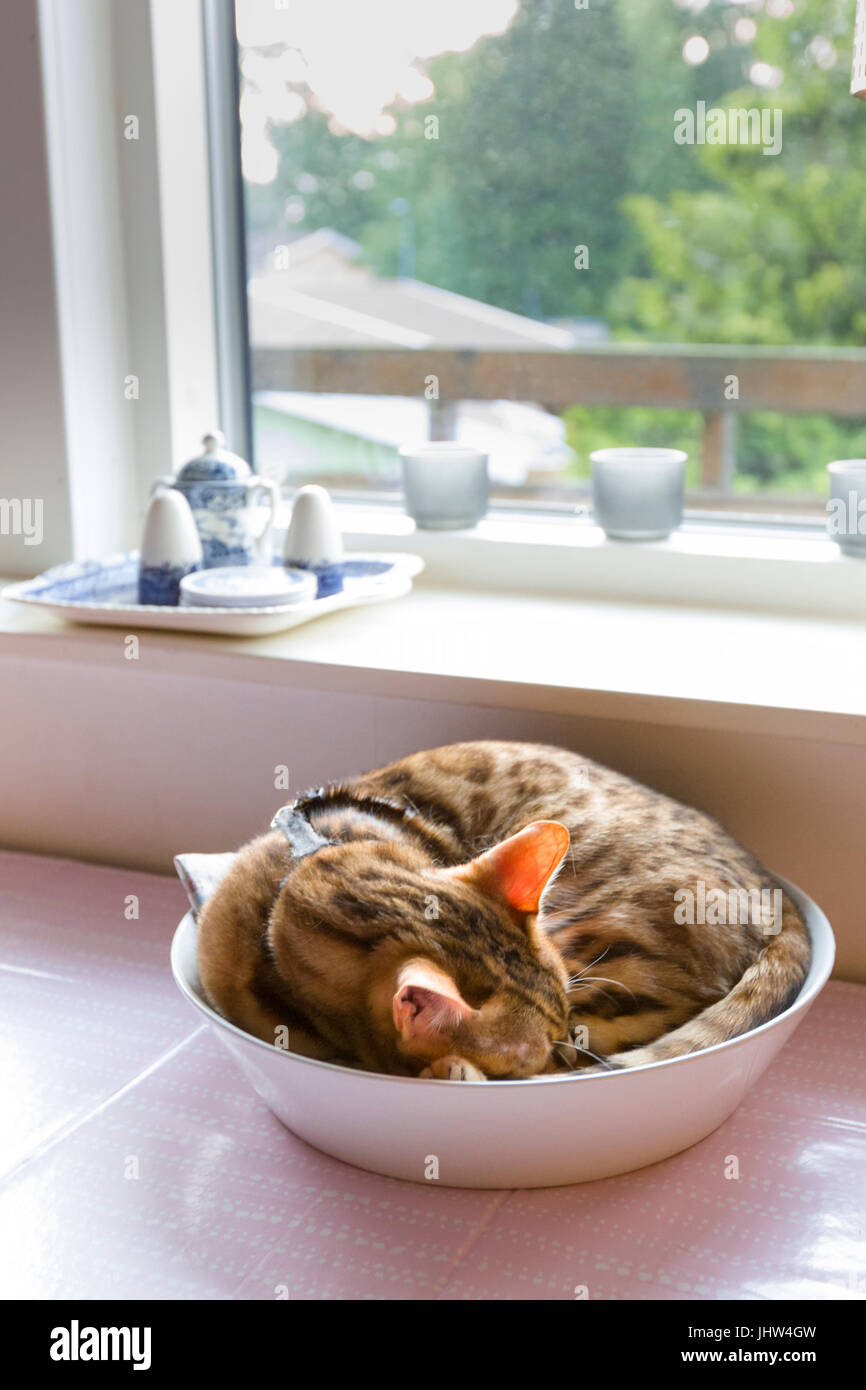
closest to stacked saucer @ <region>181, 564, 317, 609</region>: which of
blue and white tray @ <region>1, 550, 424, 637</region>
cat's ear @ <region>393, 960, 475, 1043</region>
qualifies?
blue and white tray @ <region>1, 550, 424, 637</region>

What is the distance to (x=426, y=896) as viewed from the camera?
781mm

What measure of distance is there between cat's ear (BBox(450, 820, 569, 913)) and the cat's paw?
0.13 metres

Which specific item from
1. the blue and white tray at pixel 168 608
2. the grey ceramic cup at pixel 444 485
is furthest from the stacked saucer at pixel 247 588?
the grey ceramic cup at pixel 444 485

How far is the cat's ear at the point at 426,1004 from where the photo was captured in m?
0.67

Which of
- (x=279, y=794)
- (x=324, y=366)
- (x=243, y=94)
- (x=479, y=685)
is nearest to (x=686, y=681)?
(x=479, y=685)

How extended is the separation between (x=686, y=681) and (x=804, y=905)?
24 centimetres

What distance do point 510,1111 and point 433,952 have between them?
0.10 meters

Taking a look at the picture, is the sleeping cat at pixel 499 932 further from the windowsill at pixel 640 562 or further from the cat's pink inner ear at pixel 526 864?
the windowsill at pixel 640 562

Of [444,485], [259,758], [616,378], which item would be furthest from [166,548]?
[616,378]

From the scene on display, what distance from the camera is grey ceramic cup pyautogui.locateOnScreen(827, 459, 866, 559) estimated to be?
4.29 ft

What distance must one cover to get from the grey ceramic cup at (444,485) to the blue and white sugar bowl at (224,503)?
0.61 ft

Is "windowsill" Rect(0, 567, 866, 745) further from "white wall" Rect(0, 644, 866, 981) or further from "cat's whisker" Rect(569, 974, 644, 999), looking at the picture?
"cat's whisker" Rect(569, 974, 644, 999)

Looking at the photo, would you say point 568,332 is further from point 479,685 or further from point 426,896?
point 426,896

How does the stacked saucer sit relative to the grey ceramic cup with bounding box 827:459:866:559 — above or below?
below
